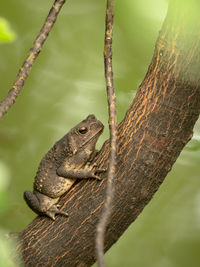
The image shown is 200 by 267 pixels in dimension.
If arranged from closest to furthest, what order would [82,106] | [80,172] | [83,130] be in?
[80,172] < [83,130] < [82,106]

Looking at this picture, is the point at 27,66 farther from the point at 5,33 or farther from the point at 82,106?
the point at 82,106

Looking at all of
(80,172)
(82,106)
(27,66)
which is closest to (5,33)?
(27,66)

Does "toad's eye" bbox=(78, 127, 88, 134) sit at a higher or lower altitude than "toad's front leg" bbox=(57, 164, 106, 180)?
higher

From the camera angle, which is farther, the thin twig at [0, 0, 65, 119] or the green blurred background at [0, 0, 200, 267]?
the green blurred background at [0, 0, 200, 267]

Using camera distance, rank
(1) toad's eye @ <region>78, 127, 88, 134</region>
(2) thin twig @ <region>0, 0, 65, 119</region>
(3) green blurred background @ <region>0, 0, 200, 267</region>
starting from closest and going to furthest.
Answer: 1. (2) thin twig @ <region>0, 0, 65, 119</region>
2. (1) toad's eye @ <region>78, 127, 88, 134</region>
3. (3) green blurred background @ <region>0, 0, 200, 267</region>

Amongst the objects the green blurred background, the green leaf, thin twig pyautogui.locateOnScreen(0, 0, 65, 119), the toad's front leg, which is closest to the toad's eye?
the toad's front leg

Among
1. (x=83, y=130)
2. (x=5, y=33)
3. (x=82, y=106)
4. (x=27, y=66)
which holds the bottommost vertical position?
(x=5, y=33)

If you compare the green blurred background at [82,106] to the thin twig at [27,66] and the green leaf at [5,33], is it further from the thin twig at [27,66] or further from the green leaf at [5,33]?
the green leaf at [5,33]

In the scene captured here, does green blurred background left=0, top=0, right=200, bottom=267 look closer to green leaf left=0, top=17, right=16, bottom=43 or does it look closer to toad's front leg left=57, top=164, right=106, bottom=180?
toad's front leg left=57, top=164, right=106, bottom=180
